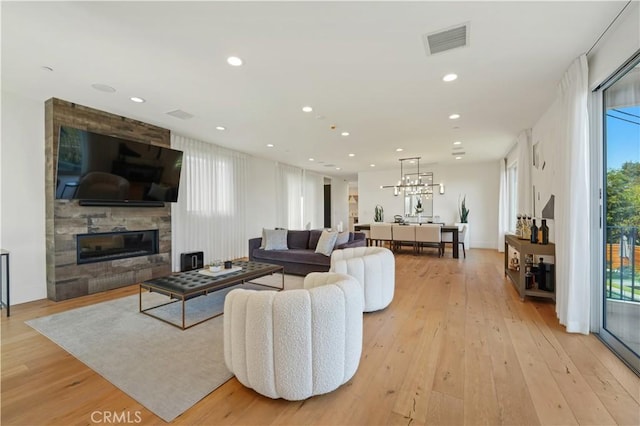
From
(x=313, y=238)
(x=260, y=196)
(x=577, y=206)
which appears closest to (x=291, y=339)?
(x=577, y=206)

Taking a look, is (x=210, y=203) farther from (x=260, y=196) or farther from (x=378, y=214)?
(x=378, y=214)

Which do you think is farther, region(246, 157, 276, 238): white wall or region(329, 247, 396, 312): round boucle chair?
region(246, 157, 276, 238): white wall

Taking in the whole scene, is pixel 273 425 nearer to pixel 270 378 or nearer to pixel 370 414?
pixel 270 378

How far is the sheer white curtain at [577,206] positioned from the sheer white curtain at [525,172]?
2.66 m

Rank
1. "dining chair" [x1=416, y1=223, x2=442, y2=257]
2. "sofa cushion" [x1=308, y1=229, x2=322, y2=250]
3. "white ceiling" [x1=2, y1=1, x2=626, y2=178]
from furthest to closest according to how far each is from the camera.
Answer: "dining chair" [x1=416, y1=223, x2=442, y2=257]
"sofa cushion" [x1=308, y1=229, x2=322, y2=250]
"white ceiling" [x1=2, y1=1, x2=626, y2=178]

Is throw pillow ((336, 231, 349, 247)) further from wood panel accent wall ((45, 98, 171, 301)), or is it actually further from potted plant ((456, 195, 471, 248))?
potted plant ((456, 195, 471, 248))

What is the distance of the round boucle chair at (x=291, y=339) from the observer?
166 cm

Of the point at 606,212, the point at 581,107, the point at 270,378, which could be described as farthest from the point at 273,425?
the point at 581,107

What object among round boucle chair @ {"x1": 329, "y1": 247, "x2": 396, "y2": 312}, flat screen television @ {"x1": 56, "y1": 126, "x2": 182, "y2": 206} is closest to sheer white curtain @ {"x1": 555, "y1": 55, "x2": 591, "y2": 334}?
round boucle chair @ {"x1": 329, "y1": 247, "x2": 396, "y2": 312}

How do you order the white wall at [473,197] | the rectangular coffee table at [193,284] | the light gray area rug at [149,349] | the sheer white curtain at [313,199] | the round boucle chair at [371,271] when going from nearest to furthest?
the light gray area rug at [149,349], the rectangular coffee table at [193,284], the round boucle chair at [371,271], the white wall at [473,197], the sheer white curtain at [313,199]

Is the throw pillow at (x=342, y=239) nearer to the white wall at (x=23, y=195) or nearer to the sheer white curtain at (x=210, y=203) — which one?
the sheer white curtain at (x=210, y=203)

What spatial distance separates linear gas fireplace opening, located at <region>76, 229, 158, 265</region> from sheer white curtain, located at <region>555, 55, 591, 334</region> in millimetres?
6024

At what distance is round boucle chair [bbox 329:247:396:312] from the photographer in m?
3.11

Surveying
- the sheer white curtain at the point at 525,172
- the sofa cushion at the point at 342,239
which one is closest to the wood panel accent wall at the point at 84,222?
the sofa cushion at the point at 342,239
